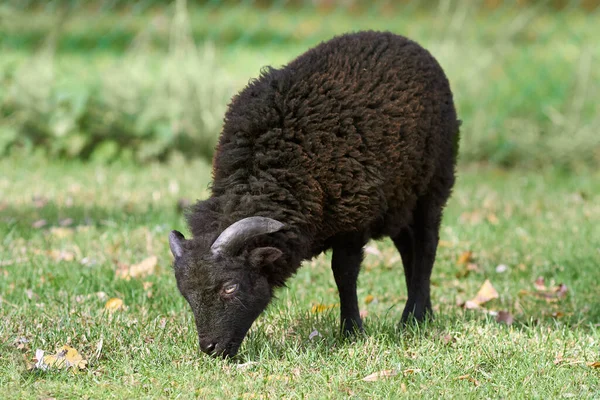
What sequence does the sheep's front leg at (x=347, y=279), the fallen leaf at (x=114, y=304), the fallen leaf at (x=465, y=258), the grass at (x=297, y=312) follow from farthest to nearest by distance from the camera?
the fallen leaf at (x=465, y=258) → the fallen leaf at (x=114, y=304) → the sheep's front leg at (x=347, y=279) → the grass at (x=297, y=312)

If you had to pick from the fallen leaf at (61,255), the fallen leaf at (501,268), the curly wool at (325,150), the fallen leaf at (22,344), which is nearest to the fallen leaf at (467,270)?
the fallen leaf at (501,268)

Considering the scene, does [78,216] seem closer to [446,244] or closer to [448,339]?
[446,244]

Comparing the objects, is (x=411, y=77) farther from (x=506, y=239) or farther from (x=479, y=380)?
(x=506, y=239)

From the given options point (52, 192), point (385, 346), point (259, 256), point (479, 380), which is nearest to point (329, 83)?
point (259, 256)

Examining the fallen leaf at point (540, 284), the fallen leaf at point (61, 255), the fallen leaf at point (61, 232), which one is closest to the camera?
the fallen leaf at point (540, 284)

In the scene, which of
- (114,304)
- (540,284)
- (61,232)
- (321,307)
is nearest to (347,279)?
(321,307)

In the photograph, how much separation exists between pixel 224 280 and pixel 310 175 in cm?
74

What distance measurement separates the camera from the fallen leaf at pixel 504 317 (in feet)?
17.5

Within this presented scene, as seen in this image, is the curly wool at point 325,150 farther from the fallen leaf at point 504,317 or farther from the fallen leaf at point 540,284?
the fallen leaf at point 540,284

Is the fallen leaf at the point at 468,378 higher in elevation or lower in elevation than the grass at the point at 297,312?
higher

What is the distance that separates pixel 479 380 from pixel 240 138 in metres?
1.75

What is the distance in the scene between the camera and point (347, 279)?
4906 mm

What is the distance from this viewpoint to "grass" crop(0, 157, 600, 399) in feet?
13.4

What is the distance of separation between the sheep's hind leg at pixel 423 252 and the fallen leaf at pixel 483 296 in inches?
14.6
